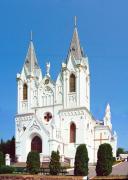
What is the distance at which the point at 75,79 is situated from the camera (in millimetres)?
66500

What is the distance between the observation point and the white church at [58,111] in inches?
2520

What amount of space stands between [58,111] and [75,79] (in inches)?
211

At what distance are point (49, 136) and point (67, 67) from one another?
36.5 ft

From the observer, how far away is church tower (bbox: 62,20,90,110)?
215 feet

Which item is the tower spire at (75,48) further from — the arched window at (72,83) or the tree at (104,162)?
the tree at (104,162)

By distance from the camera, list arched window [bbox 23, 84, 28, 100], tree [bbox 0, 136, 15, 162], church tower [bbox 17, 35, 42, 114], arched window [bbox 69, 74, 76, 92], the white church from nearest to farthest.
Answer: the white church
arched window [bbox 69, 74, 76, 92]
church tower [bbox 17, 35, 42, 114]
arched window [bbox 23, 84, 28, 100]
tree [bbox 0, 136, 15, 162]

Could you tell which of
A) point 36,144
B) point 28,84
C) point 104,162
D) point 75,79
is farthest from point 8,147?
point 104,162

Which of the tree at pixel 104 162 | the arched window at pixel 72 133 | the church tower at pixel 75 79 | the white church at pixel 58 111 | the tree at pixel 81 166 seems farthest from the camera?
the church tower at pixel 75 79

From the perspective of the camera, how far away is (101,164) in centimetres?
3719

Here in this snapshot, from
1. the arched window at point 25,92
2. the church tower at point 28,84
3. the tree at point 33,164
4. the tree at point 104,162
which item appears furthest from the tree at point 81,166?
the arched window at point 25,92

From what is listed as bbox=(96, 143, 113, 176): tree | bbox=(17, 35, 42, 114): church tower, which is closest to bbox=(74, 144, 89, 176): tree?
bbox=(96, 143, 113, 176): tree

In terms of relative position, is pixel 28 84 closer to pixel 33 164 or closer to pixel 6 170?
pixel 6 170

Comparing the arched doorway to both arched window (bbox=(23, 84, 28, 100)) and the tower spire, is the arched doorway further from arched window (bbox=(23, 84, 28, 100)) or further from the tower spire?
the tower spire

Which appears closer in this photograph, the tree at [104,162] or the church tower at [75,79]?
the tree at [104,162]
